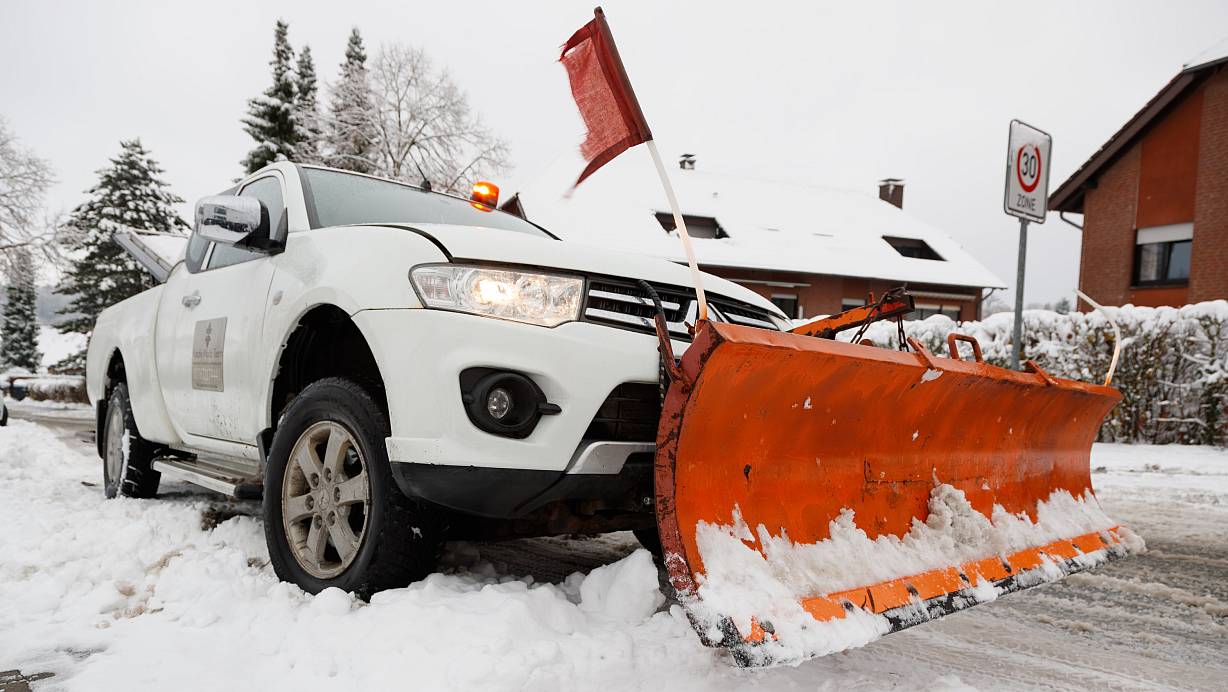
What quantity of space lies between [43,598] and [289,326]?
4.23 ft

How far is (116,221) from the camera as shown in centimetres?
3644

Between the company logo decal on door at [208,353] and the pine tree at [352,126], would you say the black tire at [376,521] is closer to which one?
the company logo decal on door at [208,353]

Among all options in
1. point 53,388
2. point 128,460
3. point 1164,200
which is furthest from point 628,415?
point 53,388

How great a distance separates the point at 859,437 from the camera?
2.59m

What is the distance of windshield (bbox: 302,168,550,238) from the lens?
3338 millimetres

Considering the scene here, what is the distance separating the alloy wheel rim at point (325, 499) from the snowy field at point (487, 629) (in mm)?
145

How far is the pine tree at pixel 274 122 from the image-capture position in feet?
110

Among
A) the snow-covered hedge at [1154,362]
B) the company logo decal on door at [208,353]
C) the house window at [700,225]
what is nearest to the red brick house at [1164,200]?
the house window at [700,225]

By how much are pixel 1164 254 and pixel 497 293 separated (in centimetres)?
2145

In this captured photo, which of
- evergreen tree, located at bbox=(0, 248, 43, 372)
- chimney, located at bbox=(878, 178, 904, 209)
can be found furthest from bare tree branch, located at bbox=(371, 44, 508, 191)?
evergreen tree, located at bbox=(0, 248, 43, 372)

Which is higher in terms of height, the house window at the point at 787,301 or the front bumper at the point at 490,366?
the house window at the point at 787,301

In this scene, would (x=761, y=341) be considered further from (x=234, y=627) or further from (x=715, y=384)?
(x=234, y=627)

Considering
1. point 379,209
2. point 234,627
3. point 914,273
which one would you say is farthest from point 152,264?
point 914,273

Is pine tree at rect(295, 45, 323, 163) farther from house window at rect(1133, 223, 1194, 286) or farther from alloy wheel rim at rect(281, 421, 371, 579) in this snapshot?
alloy wheel rim at rect(281, 421, 371, 579)
